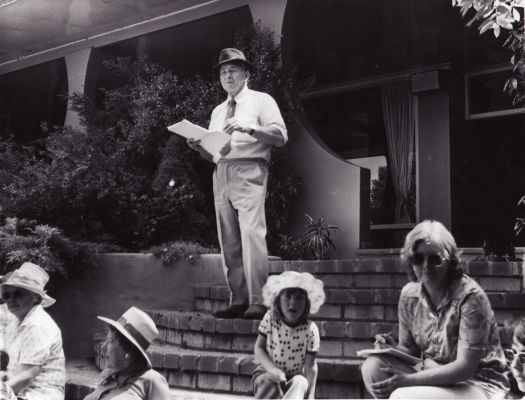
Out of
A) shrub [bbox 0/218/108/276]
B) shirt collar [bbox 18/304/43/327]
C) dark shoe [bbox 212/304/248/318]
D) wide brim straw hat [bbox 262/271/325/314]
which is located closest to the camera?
wide brim straw hat [bbox 262/271/325/314]

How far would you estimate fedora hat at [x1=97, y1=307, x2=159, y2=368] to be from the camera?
2855 millimetres

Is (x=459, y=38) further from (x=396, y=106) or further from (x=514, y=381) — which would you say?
(x=514, y=381)

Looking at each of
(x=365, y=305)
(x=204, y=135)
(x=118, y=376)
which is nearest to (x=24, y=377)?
(x=118, y=376)

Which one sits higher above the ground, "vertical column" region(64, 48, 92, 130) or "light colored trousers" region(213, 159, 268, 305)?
"vertical column" region(64, 48, 92, 130)

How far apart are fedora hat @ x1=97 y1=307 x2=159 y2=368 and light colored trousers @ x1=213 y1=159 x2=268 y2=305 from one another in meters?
1.58

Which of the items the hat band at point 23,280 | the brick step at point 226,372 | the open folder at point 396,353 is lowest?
the brick step at point 226,372

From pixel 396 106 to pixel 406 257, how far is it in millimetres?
7300

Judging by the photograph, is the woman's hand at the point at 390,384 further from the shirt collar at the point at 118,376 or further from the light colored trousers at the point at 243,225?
the light colored trousers at the point at 243,225

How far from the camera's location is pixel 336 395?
3.69 m

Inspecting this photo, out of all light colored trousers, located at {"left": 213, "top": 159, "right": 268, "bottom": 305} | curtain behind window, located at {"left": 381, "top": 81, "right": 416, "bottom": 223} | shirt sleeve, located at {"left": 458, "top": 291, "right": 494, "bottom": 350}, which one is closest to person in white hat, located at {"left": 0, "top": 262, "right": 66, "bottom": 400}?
light colored trousers, located at {"left": 213, "top": 159, "right": 268, "bottom": 305}

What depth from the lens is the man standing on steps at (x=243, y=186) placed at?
4.50 meters

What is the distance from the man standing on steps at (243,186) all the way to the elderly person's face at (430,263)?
1.96m

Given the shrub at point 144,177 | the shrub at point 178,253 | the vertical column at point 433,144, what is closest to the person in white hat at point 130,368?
the shrub at point 178,253

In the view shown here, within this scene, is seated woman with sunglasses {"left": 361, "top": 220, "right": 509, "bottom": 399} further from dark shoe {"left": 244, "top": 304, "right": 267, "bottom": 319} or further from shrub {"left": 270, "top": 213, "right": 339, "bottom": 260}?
shrub {"left": 270, "top": 213, "right": 339, "bottom": 260}
